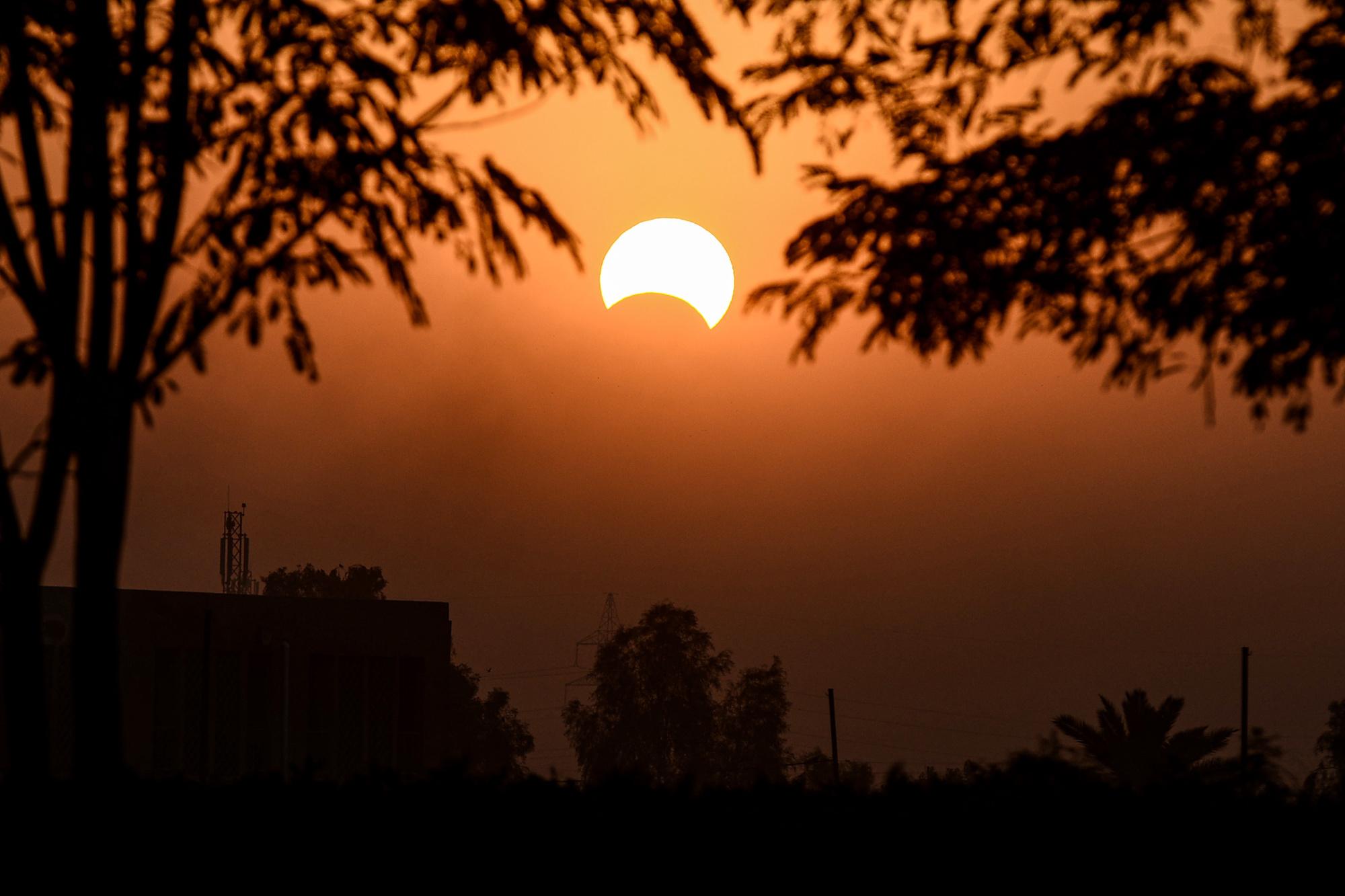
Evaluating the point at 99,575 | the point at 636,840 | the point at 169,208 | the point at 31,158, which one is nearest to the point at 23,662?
the point at 99,575

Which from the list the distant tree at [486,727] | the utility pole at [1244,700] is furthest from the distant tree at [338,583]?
the utility pole at [1244,700]

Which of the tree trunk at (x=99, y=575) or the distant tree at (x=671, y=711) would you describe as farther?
the distant tree at (x=671, y=711)

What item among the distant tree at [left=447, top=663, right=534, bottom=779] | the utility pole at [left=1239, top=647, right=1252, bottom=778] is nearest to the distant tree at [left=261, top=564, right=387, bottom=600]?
the distant tree at [left=447, top=663, right=534, bottom=779]

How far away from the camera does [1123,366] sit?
758cm

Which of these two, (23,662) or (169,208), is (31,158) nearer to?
(169,208)

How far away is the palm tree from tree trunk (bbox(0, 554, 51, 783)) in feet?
94.7

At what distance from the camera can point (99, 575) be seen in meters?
7.31

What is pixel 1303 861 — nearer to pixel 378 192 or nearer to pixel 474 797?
pixel 474 797

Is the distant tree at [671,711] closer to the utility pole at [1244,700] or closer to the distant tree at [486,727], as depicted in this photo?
the distant tree at [486,727]

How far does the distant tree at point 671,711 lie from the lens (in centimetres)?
8475

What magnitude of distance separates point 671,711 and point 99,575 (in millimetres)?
79406

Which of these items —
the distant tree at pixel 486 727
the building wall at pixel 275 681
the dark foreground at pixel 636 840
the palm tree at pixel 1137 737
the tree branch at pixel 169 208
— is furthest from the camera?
the distant tree at pixel 486 727

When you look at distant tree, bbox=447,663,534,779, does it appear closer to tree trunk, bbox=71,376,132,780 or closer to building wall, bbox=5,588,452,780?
building wall, bbox=5,588,452,780

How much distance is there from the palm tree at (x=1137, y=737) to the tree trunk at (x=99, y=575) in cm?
2877
